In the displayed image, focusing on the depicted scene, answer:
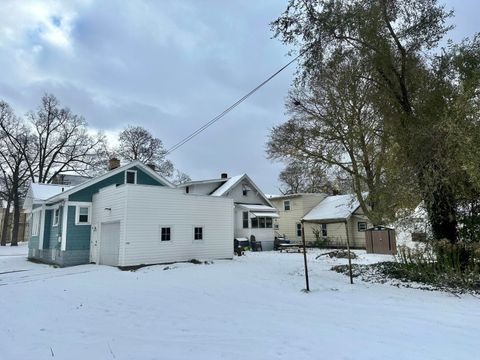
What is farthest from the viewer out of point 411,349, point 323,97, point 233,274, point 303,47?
point 323,97

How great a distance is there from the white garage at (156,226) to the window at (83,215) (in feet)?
1.10

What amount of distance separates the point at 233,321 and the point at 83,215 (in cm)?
1393

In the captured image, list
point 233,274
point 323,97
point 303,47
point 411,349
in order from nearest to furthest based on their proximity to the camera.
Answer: point 411,349, point 303,47, point 233,274, point 323,97

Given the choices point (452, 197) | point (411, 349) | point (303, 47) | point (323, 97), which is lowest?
point (411, 349)

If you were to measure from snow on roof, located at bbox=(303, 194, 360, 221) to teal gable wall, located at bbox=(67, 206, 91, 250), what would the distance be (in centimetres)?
1889

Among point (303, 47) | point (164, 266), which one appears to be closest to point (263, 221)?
point (164, 266)

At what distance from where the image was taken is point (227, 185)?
29.4 m

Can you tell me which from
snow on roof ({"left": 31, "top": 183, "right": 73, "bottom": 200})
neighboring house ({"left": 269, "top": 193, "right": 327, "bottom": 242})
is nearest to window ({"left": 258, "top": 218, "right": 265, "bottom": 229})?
neighboring house ({"left": 269, "top": 193, "right": 327, "bottom": 242})

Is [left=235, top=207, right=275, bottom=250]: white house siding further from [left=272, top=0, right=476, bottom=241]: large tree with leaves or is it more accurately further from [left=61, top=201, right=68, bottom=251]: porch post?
[left=272, top=0, right=476, bottom=241]: large tree with leaves

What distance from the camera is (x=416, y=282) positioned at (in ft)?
35.3

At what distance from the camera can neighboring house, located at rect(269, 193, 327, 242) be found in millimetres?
33469

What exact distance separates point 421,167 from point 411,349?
262 inches

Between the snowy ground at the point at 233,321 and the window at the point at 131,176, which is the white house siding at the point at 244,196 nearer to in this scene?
the window at the point at 131,176

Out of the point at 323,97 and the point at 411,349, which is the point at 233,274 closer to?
the point at 411,349
